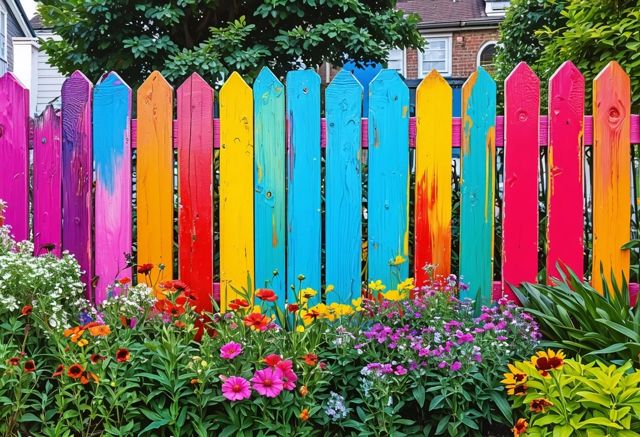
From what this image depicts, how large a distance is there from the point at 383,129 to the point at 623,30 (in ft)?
4.76

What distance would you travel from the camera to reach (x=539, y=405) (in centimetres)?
189

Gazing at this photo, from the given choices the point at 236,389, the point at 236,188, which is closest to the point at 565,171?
the point at 236,188

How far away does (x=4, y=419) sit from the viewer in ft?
6.59

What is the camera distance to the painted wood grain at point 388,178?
9.52 feet

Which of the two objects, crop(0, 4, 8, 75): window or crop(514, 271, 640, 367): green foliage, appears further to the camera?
crop(0, 4, 8, 75): window

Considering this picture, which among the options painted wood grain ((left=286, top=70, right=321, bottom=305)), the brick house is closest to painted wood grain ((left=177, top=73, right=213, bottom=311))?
painted wood grain ((left=286, top=70, right=321, bottom=305))

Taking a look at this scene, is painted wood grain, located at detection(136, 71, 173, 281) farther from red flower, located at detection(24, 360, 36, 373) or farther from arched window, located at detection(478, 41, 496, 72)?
arched window, located at detection(478, 41, 496, 72)

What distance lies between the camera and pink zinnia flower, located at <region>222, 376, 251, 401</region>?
6.17ft

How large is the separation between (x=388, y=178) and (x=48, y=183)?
1766 mm

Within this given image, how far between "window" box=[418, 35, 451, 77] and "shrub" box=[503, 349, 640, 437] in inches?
645

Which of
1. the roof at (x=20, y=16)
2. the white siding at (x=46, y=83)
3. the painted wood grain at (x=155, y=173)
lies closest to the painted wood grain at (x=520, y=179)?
the painted wood grain at (x=155, y=173)

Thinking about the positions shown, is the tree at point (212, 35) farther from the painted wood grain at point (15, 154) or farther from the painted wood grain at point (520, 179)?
the painted wood grain at point (520, 179)

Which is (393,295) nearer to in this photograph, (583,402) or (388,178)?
(388,178)

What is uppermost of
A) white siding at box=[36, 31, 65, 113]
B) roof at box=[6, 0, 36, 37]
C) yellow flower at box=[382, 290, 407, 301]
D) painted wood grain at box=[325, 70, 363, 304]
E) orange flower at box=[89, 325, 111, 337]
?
roof at box=[6, 0, 36, 37]
